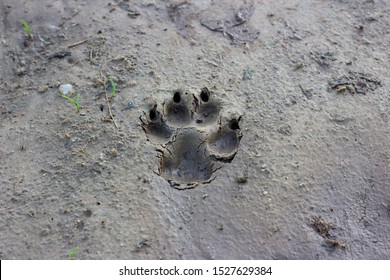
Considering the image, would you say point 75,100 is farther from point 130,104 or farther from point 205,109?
point 205,109

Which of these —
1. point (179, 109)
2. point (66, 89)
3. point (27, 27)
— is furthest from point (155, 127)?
point (27, 27)

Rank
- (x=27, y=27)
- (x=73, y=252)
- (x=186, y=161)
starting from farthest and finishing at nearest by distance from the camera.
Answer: (x=27, y=27) < (x=186, y=161) < (x=73, y=252)

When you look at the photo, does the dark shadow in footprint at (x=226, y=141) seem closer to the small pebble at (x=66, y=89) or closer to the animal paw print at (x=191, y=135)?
the animal paw print at (x=191, y=135)

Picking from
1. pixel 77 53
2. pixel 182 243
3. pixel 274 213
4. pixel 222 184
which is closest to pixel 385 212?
pixel 274 213

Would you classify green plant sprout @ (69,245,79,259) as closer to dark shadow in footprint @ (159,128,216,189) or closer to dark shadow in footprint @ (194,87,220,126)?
dark shadow in footprint @ (159,128,216,189)

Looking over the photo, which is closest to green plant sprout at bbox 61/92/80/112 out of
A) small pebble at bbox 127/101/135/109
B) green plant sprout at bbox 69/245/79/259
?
small pebble at bbox 127/101/135/109

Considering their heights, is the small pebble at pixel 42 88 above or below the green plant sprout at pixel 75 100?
below

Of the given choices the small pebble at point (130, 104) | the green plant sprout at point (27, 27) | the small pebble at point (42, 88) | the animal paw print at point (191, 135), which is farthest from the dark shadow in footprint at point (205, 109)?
the green plant sprout at point (27, 27)
